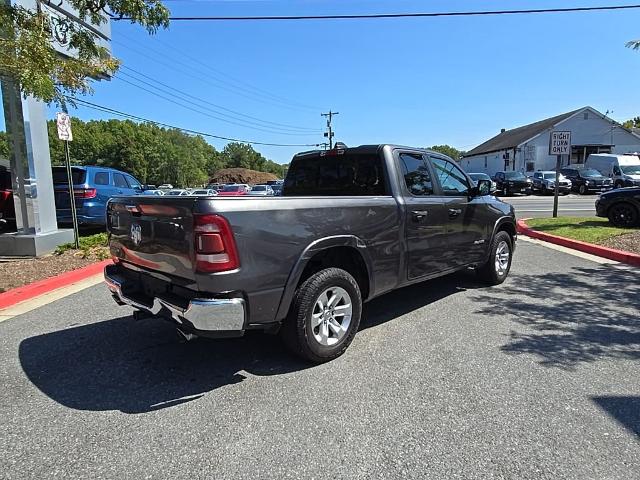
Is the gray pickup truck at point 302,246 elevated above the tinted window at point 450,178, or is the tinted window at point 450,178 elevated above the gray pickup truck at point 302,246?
the tinted window at point 450,178

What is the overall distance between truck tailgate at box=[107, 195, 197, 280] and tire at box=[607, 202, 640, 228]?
37.5 ft

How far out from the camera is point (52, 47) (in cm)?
588

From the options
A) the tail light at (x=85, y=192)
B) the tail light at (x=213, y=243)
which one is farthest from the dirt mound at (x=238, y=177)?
the tail light at (x=213, y=243)

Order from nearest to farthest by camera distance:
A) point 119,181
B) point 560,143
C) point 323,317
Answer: point 323,317 < point 119,181 < point 560,143

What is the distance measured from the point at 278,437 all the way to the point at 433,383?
133cm

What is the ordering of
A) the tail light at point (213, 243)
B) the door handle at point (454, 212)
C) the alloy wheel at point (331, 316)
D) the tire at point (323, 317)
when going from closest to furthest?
the tail light at point (213, 243) → the tire at point (323, 317) → the alloy wheel at point (331, 316) → the door handle at point (454, 212)

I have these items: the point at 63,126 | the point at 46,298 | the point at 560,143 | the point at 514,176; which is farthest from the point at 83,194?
the point at 514,176

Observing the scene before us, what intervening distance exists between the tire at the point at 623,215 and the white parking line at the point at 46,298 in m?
11.7

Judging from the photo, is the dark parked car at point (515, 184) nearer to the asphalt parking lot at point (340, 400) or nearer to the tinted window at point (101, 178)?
the tinted window at point (101, 178)

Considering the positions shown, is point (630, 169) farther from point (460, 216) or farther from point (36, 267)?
point (36, 267)

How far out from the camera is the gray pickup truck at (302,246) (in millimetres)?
3174

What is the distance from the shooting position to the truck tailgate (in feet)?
10.6

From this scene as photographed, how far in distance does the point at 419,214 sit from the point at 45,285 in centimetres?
542

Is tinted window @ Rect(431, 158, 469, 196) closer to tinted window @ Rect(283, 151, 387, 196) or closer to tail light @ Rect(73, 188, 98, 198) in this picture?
tinted window @ Rect(283, 151, 387, 196)
